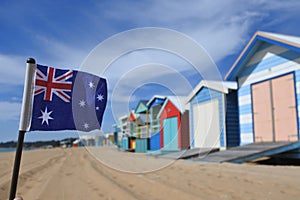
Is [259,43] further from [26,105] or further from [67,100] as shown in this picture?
[26,105]

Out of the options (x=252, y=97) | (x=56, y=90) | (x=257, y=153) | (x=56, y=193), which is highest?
(x=252, y=97)

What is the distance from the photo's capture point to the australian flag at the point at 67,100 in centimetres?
331

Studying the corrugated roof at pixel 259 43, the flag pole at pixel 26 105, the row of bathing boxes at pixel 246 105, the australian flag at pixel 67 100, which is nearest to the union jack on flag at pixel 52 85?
the australian flag at pixel 67 100

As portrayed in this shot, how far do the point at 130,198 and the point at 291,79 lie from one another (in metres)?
9.27

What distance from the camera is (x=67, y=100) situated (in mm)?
3615

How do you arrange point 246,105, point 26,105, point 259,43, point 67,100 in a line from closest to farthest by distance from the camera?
point 26,105 → point 67,100 → point 259,43 → point 246,105

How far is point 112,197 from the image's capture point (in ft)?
18.1

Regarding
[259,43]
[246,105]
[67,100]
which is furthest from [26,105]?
[246,105]

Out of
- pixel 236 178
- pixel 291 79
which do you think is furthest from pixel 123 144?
pixel 236 178

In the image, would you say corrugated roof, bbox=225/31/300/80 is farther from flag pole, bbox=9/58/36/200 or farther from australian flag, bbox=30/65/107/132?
flag pole, bbox=9/58/36/200

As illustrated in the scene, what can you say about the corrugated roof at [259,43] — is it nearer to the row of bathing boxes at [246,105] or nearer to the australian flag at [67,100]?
the row of bathing boxes at [246,105]

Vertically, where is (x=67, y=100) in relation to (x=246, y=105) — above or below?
below

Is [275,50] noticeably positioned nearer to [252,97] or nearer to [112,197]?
[252,97]

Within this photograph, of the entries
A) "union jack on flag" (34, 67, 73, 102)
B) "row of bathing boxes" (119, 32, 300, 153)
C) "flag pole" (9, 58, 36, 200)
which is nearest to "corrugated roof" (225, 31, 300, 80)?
"row of bathing boxes" (119, 32, 300, 153)
